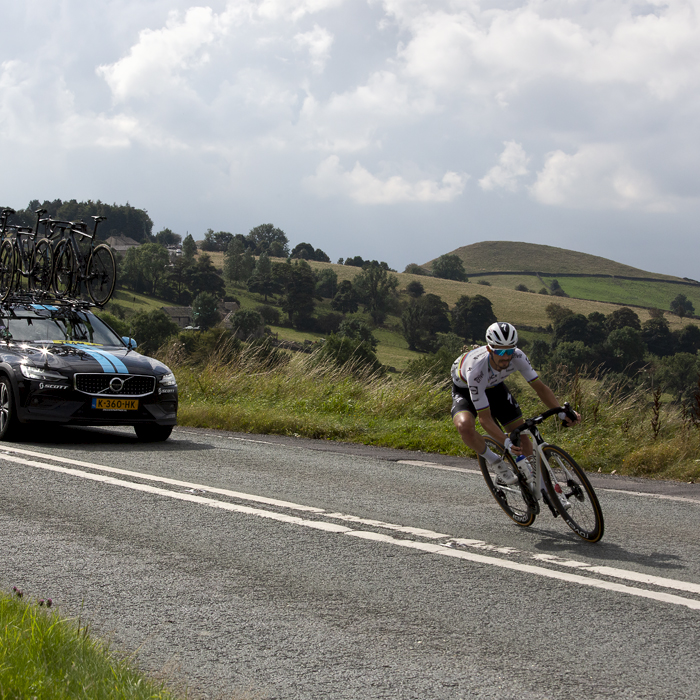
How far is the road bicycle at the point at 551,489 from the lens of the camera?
6.01 metres

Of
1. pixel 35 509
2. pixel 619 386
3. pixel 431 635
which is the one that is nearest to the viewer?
pixel 431 635

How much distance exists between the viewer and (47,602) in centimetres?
371

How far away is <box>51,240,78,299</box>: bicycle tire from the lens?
13.6 metres

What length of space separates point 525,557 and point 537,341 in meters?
93.3

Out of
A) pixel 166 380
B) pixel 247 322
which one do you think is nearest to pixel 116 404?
pixel 166 380

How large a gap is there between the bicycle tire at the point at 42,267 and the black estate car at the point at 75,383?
2.45 metres

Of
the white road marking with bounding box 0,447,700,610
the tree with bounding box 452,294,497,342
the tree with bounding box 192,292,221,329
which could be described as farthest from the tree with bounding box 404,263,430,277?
the white road marking with bounding box 0,447,700,610

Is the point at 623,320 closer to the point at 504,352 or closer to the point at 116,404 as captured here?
the point at 116,404

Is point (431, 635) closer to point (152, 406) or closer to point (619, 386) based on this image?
point (152, 406)

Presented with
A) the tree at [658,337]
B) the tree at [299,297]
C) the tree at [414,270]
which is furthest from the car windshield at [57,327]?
the tree at [414,270]

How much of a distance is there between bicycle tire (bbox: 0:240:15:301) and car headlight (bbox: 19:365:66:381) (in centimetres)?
460

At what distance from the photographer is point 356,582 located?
480cm

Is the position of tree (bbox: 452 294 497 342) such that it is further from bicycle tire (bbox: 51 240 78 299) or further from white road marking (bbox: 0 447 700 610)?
white road marking (bbox: 0 447 700 610)

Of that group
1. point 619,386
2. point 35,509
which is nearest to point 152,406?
point 35,509
